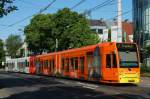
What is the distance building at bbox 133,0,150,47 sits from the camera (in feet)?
228

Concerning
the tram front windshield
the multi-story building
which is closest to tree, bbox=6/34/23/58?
the multi-story building

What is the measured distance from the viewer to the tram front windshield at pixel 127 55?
3203 centimetres

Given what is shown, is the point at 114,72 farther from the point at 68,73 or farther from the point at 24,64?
the point at 24,64

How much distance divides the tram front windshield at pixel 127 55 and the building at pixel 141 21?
1459 inches

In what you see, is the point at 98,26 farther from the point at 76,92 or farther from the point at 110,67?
the point at 76,92

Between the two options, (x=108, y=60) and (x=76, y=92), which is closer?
(x=76, y=92)

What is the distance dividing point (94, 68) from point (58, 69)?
13254mm

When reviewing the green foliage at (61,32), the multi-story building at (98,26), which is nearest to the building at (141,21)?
the green foliage at (61,32)

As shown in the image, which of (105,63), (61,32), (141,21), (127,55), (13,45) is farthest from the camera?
(13,45)

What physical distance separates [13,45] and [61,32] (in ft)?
271

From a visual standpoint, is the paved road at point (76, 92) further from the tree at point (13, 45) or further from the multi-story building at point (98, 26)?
the tree at point (13, 45)

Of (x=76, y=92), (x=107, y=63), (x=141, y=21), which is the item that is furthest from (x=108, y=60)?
(x=141, y=21)

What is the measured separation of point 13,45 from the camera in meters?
162

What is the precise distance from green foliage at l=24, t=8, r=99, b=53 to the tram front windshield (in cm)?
4650
